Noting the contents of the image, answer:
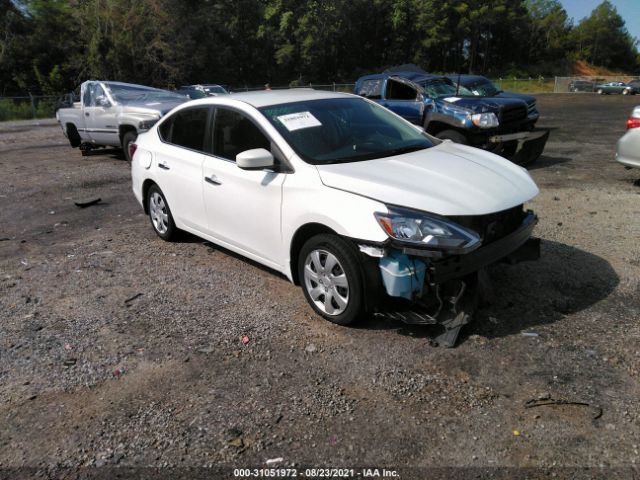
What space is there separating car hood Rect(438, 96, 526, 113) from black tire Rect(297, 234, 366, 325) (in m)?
6.52

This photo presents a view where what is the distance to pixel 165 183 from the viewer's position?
5562mm

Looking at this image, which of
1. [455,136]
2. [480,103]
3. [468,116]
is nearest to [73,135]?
[455,136]

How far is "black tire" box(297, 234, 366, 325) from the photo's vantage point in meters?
3.61

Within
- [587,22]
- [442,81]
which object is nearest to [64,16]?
[442,81]

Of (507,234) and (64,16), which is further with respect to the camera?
(64,16)

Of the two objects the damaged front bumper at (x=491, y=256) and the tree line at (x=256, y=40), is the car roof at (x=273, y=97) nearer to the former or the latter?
the damaged front bumper at (x=491, y=256)

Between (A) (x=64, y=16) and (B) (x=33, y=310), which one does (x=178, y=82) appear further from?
(B) (x=33, y=310)

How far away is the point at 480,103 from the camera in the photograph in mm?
9594

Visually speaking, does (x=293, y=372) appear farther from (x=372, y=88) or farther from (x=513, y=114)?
(x=372, y=88)

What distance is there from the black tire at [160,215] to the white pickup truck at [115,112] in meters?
4.92

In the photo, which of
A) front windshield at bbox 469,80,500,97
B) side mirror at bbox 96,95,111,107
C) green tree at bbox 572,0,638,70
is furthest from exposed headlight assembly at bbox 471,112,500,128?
green tree at bbox 572,0,638,70

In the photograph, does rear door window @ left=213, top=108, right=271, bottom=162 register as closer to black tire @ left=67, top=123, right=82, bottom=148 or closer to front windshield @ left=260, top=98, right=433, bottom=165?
front windshield @ left=260, top=98, right=433, bottom=165

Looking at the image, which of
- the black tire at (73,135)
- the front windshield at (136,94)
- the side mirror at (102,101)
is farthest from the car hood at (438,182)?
the black tire at (73,135)

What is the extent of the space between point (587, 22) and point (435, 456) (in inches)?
4598
